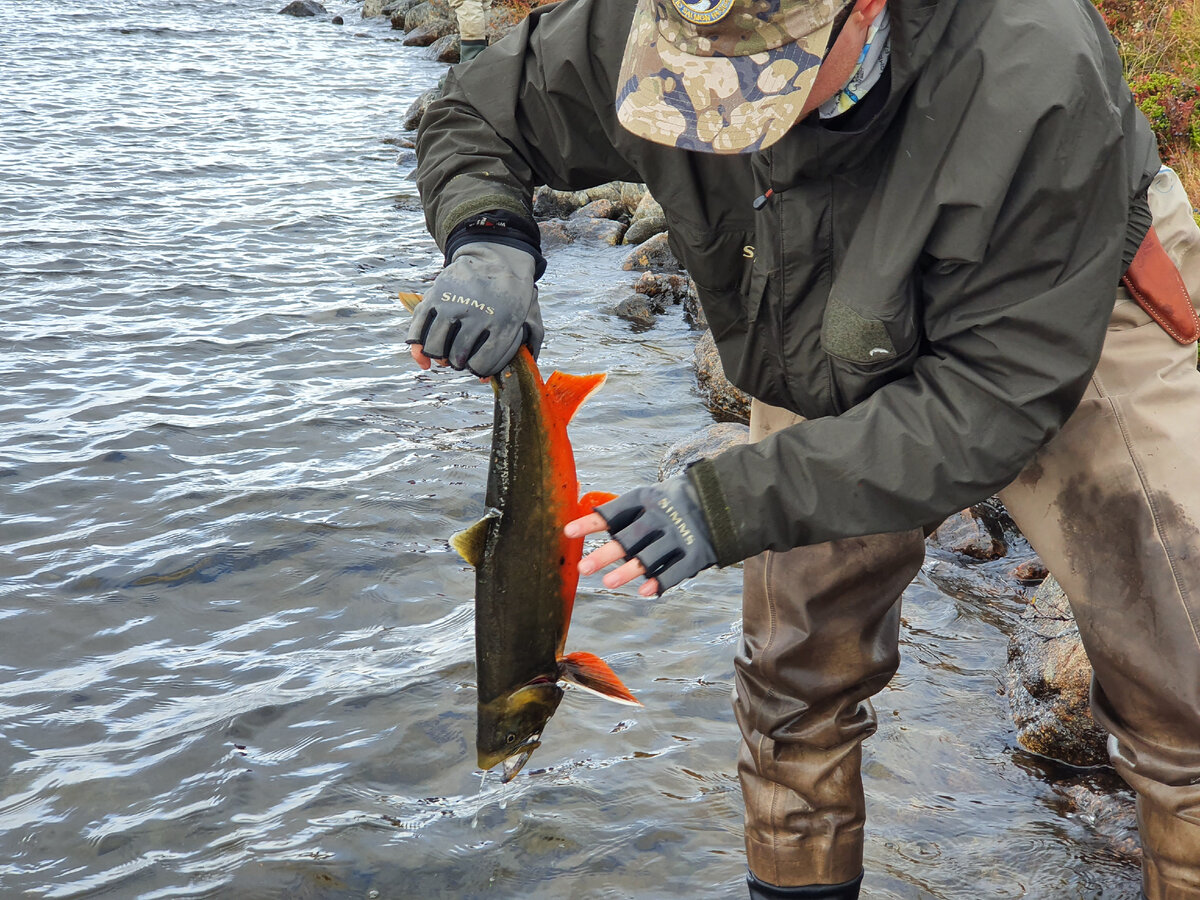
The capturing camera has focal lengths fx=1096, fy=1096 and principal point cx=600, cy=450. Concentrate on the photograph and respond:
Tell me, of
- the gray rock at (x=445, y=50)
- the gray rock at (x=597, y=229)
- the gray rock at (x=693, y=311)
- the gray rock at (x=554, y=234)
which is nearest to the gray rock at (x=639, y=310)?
the gray rock at (x=693, y=311)

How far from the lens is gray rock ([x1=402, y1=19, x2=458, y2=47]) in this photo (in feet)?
80.3

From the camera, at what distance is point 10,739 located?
15.1 feet

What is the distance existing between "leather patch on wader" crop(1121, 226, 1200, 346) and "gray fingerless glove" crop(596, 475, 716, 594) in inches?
49.1

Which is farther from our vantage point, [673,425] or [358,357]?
[358,357]

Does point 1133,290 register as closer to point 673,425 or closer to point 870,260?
point 870,260

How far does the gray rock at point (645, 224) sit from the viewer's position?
11.2 m

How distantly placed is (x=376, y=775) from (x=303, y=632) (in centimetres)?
116

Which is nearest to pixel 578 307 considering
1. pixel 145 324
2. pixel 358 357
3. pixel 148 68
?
pixel 358 357

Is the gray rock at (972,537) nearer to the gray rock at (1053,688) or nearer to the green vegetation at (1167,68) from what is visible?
the gray rock at (1053,688)

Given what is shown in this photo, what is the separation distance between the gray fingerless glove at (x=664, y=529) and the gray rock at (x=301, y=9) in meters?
30.4

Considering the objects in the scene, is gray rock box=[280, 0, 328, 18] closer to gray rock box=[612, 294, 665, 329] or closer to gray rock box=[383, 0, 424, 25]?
gray rock box=[383, 0, 424, 25]

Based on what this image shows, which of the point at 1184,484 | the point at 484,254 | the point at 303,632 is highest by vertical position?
the point at 484,254

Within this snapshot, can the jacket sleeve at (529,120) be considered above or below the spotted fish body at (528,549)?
above

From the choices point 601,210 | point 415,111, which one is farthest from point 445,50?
point 601,210
